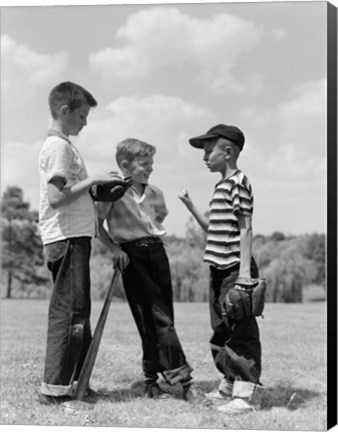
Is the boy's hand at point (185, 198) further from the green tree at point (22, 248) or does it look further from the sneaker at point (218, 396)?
the green tree at point (22, 248)

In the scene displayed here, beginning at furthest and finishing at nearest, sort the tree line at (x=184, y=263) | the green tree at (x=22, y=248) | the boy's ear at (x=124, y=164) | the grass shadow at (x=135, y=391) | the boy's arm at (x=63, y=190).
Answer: the green tree at (x=22, y=248) < the tree line at (x=184, y=263) < the boy's ear at (x=124, y=164) < the grass shadow at (x=135, y=391) < the boy's arm at (x=63, y=190)

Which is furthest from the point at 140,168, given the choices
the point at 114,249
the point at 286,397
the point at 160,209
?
the point at 286,397

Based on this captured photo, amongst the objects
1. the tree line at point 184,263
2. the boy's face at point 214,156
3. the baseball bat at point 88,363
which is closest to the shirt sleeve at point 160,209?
the boy's face at point 214,156

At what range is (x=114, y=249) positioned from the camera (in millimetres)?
4238

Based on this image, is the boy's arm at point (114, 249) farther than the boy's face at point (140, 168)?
No

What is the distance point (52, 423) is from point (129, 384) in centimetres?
88

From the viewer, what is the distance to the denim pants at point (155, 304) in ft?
13.9

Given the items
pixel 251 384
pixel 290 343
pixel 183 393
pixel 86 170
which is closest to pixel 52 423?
pixel 183 393

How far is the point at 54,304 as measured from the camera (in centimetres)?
403

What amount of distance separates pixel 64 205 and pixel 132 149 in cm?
59

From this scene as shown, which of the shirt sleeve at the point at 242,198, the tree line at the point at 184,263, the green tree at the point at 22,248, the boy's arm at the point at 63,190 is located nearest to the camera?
the boy's arm at the point at 63,190

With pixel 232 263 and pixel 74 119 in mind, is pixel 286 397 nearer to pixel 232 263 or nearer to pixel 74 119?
pixel 232 263

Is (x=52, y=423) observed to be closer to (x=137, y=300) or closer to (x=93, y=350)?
(x=93, y=350)

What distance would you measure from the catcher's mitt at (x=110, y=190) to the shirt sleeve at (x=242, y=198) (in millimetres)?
579
